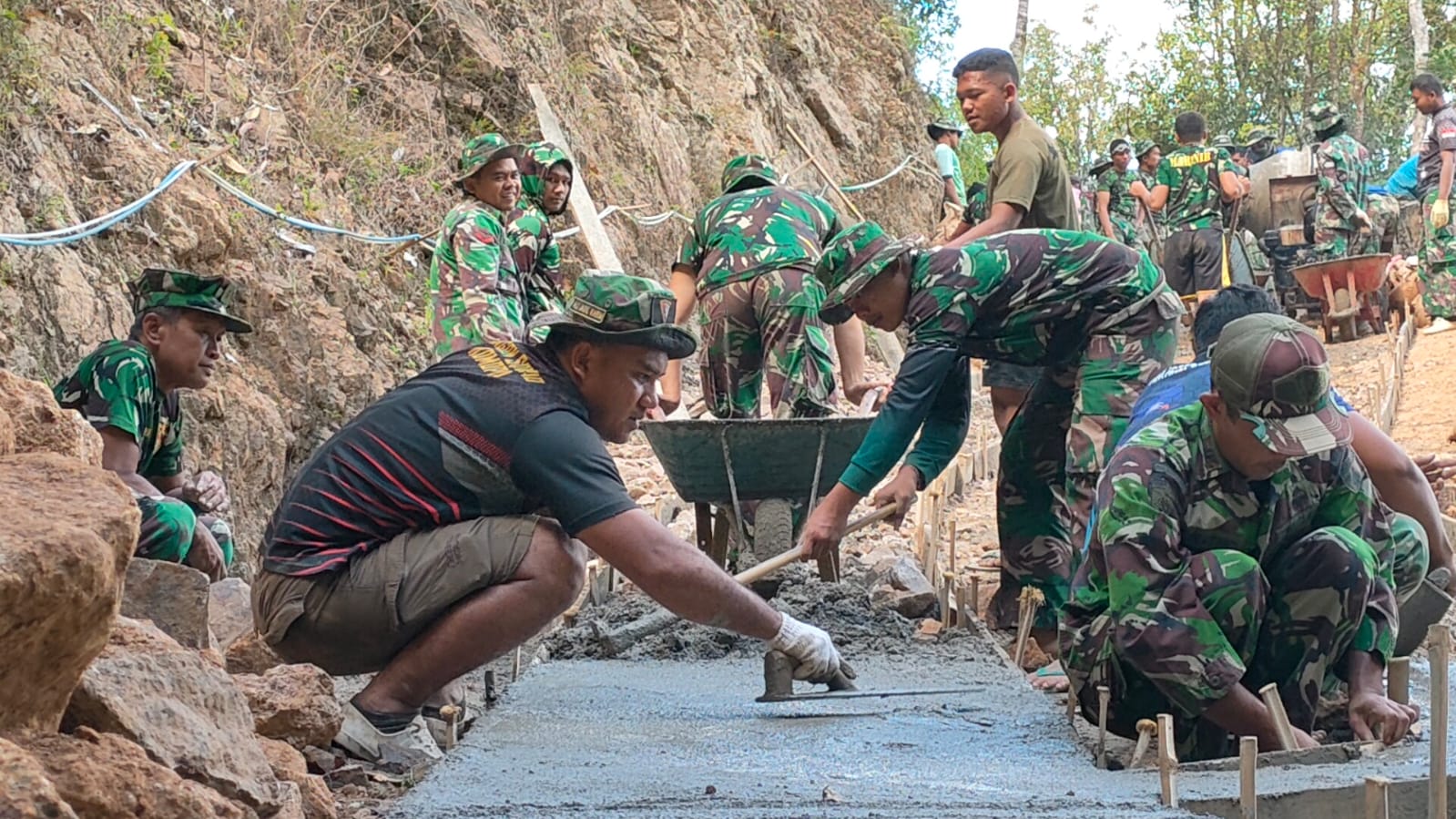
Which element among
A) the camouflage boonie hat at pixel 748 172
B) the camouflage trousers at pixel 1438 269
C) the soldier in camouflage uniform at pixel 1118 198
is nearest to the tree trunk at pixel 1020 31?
the soldier in camouflage uniform at pixel 1118 198

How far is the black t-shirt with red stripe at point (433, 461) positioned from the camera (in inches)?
136

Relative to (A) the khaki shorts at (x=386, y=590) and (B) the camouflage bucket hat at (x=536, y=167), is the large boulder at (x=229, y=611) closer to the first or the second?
(A) the khaki shorts at (x=386, y=590)

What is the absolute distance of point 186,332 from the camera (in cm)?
456

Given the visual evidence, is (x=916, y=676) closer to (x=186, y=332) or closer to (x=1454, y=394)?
(x=186, y=332)

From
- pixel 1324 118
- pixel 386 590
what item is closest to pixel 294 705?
pixel 386 590

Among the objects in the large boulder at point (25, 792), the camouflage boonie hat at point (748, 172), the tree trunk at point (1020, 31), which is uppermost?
the tree trunk at point (1020, 31)

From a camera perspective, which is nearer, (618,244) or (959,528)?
(959,528)

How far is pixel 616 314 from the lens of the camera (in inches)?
137

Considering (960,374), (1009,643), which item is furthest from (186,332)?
(1009,643)

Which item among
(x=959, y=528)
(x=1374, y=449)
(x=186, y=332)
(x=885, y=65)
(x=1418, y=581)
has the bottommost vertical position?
(x=959, y=528)

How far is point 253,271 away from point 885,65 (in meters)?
12.8

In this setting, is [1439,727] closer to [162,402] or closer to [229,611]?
[229,611]

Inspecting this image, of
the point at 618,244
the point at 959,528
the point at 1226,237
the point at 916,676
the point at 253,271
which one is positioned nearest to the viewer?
the point at 916,676

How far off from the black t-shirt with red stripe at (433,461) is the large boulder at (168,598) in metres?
0.29
